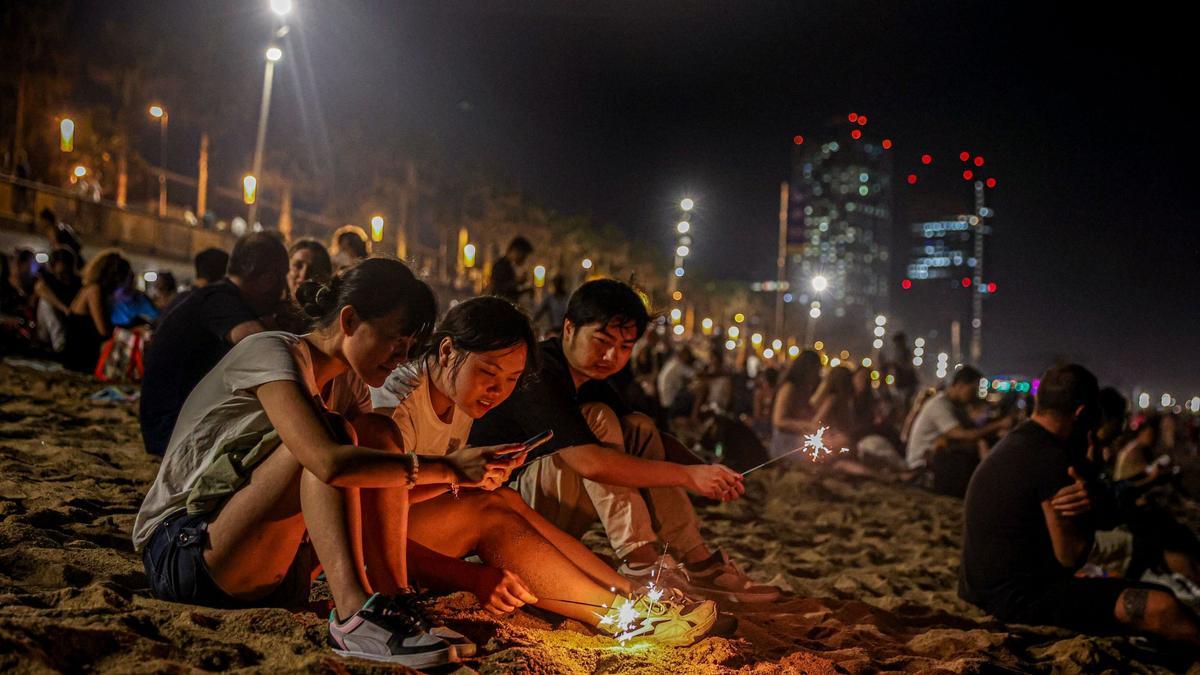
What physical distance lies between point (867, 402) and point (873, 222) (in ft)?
541

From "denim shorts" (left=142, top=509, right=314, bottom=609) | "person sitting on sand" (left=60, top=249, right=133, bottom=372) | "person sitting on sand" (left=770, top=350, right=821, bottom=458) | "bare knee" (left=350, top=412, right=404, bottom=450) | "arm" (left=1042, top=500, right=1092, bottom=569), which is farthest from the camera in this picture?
"person sitting on sand" (left=770, top=350, right=821, bottom=458)

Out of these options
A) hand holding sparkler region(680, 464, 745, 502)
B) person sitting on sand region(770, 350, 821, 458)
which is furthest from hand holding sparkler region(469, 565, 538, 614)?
person sitting on sand region(770, 350, 821, 458)

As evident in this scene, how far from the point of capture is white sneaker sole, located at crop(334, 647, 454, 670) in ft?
8.27

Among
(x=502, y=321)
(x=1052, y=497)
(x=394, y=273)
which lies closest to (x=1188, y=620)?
(x=1052, y=497)

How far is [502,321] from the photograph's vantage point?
3.11m

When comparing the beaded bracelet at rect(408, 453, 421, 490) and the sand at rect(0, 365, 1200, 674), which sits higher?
the beaded bracelet at rect(408, 453, 421, 490)

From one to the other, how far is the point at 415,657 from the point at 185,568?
83 cm

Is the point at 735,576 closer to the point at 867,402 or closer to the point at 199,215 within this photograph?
the point at 867,402

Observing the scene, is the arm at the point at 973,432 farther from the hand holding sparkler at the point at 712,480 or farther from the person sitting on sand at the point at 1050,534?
the hand holding sparkler at the point at 712,480

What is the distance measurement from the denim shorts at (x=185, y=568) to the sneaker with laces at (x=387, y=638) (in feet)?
1.38

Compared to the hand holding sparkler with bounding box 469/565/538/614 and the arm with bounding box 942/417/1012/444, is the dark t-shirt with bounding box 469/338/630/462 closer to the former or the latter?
the hand holding sparkler with bounding box 469/565/538/614

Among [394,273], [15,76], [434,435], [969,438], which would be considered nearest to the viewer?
[394,273]

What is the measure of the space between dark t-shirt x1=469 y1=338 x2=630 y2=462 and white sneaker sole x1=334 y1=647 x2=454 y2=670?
1.28 metres

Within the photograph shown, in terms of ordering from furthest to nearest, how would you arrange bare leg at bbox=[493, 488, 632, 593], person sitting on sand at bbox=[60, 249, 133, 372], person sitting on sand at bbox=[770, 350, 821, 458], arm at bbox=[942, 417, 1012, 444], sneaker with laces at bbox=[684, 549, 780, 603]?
person sitting on sand at bbox=[770, 350, 821, 458], arm at bbox=[942, 417, 1012, 444], person sitting on sand at bbox=[60, 249, 133, 372], sneaker with laces at bbox=[684, 549, 780, 603], bare leg at bbox=[493, 488, 632, 593]
